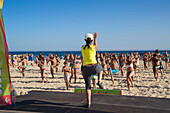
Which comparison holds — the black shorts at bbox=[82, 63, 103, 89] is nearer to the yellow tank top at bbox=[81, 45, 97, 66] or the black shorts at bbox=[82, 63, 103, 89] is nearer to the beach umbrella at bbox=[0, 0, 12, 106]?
the yellow tank top at bbox=[81, 45, 97, 66]

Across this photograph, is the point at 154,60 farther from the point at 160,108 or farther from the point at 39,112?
the point at 39,112

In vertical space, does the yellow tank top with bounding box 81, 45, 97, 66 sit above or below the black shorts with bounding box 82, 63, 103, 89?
above

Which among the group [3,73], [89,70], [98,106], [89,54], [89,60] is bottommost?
[98,106]

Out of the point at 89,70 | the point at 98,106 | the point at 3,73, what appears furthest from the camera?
the point at 3,73

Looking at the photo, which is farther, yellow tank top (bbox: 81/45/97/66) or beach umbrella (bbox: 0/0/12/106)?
beach umbrella (bbox: 0/0/12/106)

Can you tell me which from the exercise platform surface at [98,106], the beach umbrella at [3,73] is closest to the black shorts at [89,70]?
the exercise platform surface at [98,106]

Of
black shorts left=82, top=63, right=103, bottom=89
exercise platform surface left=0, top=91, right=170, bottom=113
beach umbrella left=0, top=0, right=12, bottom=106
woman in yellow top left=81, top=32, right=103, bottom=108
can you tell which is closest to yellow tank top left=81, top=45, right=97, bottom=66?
woman in yellow top left=81, top=32, right=103, bottom=108

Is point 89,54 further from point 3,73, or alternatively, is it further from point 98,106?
point 3,73

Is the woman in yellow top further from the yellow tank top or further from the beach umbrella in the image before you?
the beach umbrella

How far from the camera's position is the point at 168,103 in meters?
4.50

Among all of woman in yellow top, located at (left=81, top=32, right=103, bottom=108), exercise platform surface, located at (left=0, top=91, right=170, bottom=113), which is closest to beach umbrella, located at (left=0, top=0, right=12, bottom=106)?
exercise platform surface, located at (left=0, top=91, right=170, bottom=113)

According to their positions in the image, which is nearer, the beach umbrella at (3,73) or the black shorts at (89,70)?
the black shorts at (89,70)

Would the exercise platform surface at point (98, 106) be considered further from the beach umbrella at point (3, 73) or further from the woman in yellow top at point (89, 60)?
the woman in yellow top at point (89, 60)

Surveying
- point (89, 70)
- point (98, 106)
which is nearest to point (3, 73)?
point (89, 70)
